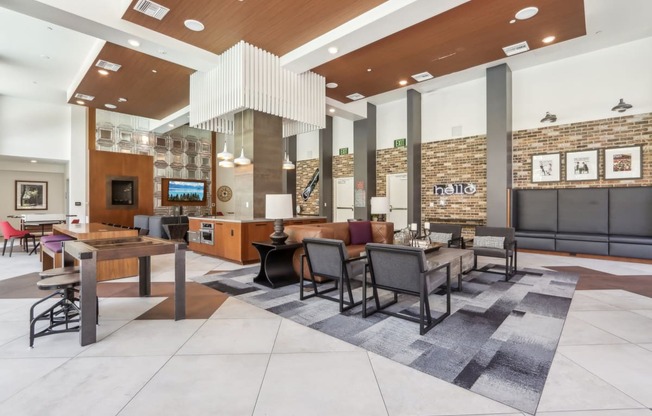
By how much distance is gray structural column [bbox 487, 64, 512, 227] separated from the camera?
7.38 meters

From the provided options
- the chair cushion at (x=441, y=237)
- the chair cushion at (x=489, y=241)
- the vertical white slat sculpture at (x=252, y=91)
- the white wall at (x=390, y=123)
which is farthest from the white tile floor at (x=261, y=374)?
the white wall at (x=390, y=123)

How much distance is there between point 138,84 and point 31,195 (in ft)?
25.7

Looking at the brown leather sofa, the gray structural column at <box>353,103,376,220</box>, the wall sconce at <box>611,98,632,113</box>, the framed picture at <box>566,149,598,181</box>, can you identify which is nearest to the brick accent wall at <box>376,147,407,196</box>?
the gray structural column at <box>353,103,376,220</box>

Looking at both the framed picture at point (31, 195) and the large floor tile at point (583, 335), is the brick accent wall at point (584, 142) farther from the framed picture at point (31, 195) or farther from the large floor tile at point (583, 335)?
the framed picture at point (31, 195)

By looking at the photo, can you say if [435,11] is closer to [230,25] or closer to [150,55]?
[230,25]

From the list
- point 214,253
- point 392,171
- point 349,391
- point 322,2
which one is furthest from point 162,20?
point 392,171

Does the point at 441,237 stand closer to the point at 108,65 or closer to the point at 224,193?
the point at 108,65

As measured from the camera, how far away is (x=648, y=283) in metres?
4.52

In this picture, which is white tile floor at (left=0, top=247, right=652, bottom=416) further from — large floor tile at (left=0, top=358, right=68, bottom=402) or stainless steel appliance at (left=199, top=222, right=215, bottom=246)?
stainless steel appliance at (left=199, top=222, right=215, bottom=246)

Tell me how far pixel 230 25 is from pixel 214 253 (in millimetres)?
4291

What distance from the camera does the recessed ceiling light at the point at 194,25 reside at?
5.13 meters

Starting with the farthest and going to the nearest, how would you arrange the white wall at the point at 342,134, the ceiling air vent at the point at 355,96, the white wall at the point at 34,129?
the white wall at the point at 342,134
the white wall at the point at 34,129
the ceiling air vent at the point at 355,96

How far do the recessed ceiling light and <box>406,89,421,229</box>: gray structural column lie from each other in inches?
230

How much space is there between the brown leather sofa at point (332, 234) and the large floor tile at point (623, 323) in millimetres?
2681
